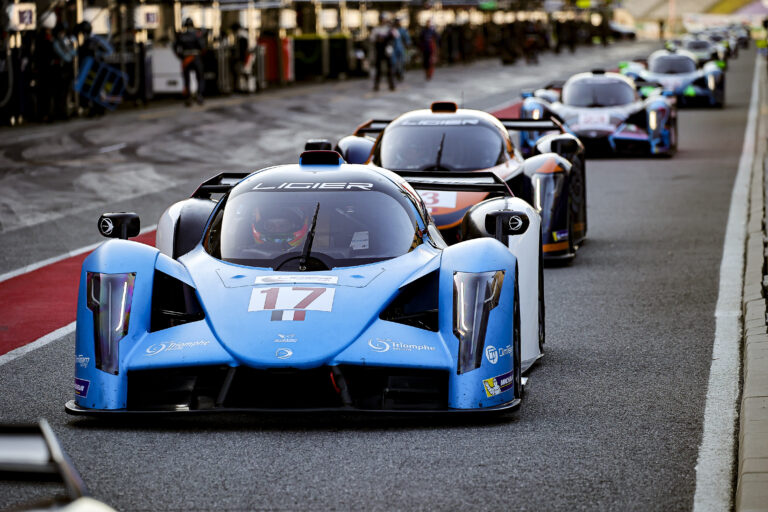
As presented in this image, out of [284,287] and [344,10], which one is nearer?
[284,287]

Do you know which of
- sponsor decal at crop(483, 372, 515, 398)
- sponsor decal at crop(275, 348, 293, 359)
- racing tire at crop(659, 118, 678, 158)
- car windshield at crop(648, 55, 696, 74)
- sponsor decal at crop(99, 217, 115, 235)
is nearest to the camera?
sponsor decal at crop(275, 348, 293, 359)

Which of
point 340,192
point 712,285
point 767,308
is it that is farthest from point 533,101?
point 340,192

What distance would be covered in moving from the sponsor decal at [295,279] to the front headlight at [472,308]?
0.63 meters

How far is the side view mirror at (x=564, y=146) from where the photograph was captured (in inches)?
514

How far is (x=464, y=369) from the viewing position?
6426 mm

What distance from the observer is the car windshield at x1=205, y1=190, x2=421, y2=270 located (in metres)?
7.32

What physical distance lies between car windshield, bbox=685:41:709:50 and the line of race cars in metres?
47.1

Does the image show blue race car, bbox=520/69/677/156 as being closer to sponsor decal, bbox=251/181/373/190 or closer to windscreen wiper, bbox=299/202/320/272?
sponsor decal, bbox=251/181/373/190

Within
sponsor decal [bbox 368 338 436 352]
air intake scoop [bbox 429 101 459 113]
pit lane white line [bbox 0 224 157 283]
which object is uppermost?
air intake scoop [bbox 429 101 459 113]

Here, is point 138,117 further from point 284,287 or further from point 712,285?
point 284,287

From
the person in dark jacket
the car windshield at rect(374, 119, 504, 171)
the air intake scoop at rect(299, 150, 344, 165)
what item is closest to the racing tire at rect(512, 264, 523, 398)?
the air intake scoop at rect(299, 150, 344, 165)

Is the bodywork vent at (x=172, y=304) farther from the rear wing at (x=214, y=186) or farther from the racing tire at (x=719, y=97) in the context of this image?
the racing tire at (x=719, y=97)

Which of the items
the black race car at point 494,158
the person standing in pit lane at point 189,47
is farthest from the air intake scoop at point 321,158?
the person standing in pit lane at point 189,47

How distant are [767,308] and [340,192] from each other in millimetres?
3294
